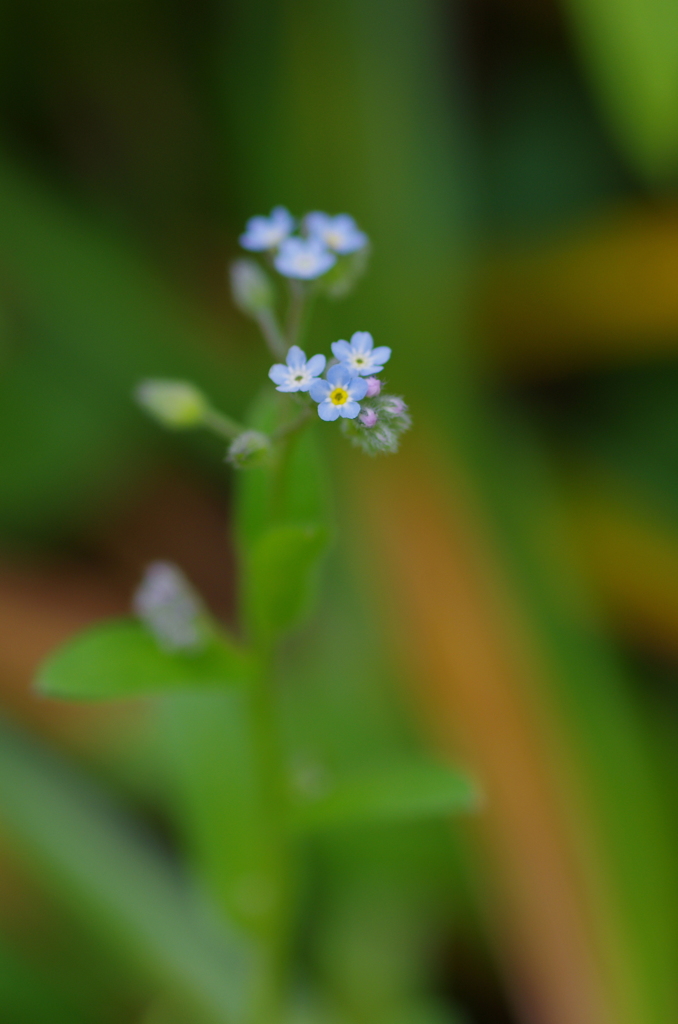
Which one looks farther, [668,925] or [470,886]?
[470,886]

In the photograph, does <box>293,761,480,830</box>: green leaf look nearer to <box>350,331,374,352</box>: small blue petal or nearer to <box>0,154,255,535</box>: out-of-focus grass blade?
<box>350,331,374,352</box>: small blue petal

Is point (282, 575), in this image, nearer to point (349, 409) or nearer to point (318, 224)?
point (349, 409)

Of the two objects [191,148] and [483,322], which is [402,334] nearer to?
[483,322]

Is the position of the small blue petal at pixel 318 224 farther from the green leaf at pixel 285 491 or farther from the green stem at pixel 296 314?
the green leaf at pixel 285 491

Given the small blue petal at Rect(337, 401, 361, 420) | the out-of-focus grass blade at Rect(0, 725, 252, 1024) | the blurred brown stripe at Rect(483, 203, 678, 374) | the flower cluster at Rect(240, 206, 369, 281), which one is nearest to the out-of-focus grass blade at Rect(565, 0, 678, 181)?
the blurred brown stripe at Rect(483, 203, 678, 374)

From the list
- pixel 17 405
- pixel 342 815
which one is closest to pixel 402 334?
pixel 17 405

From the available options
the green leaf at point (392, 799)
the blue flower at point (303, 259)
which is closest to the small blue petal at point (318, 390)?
the blue flower at point (303, 259)
